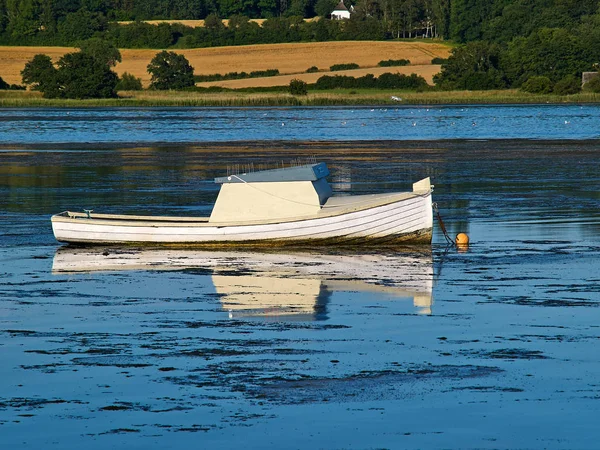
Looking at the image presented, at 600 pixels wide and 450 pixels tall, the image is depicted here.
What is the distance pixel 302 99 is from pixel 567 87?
30772 mm

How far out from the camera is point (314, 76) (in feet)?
500

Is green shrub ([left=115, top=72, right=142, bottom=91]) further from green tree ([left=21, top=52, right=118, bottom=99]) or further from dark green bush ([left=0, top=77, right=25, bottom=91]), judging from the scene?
dark green bush ([left=0, top=77, right=25, bottom=91])

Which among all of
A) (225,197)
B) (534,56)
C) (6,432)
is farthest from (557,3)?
(6,432)

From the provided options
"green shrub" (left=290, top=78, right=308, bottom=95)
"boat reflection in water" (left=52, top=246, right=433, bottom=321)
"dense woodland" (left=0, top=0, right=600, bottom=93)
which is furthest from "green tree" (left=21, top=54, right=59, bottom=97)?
"boat reflection in water" (left=52, top=246, right=433, bottom=321)

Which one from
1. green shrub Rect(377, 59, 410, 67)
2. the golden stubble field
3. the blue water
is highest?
the golden stubble field

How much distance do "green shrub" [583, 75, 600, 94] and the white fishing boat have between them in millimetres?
113285

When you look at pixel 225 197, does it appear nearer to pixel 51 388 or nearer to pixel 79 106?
pixel 51 388

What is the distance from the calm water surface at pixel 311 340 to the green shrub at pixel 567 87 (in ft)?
358

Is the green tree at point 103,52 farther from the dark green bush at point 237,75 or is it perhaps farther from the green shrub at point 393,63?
the green shrub at point 393,63

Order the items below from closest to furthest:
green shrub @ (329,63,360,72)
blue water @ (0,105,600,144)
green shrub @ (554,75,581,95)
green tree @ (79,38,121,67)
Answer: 1. blue water @ (0,105,600,144)
2. green shrub @ (554,75,581,95)
3. green shrub @ (329,63,360,72)
4. green tree @ (79,38,121,67)

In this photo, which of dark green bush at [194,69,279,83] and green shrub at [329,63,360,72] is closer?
dark green bush at [194,69,279,83]

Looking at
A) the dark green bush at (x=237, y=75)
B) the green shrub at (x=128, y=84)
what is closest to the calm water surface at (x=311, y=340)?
the green shrub at (x=128, y=84)

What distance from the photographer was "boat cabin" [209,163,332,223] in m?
21.7

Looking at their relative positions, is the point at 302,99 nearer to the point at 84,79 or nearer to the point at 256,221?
the point at 84,79
